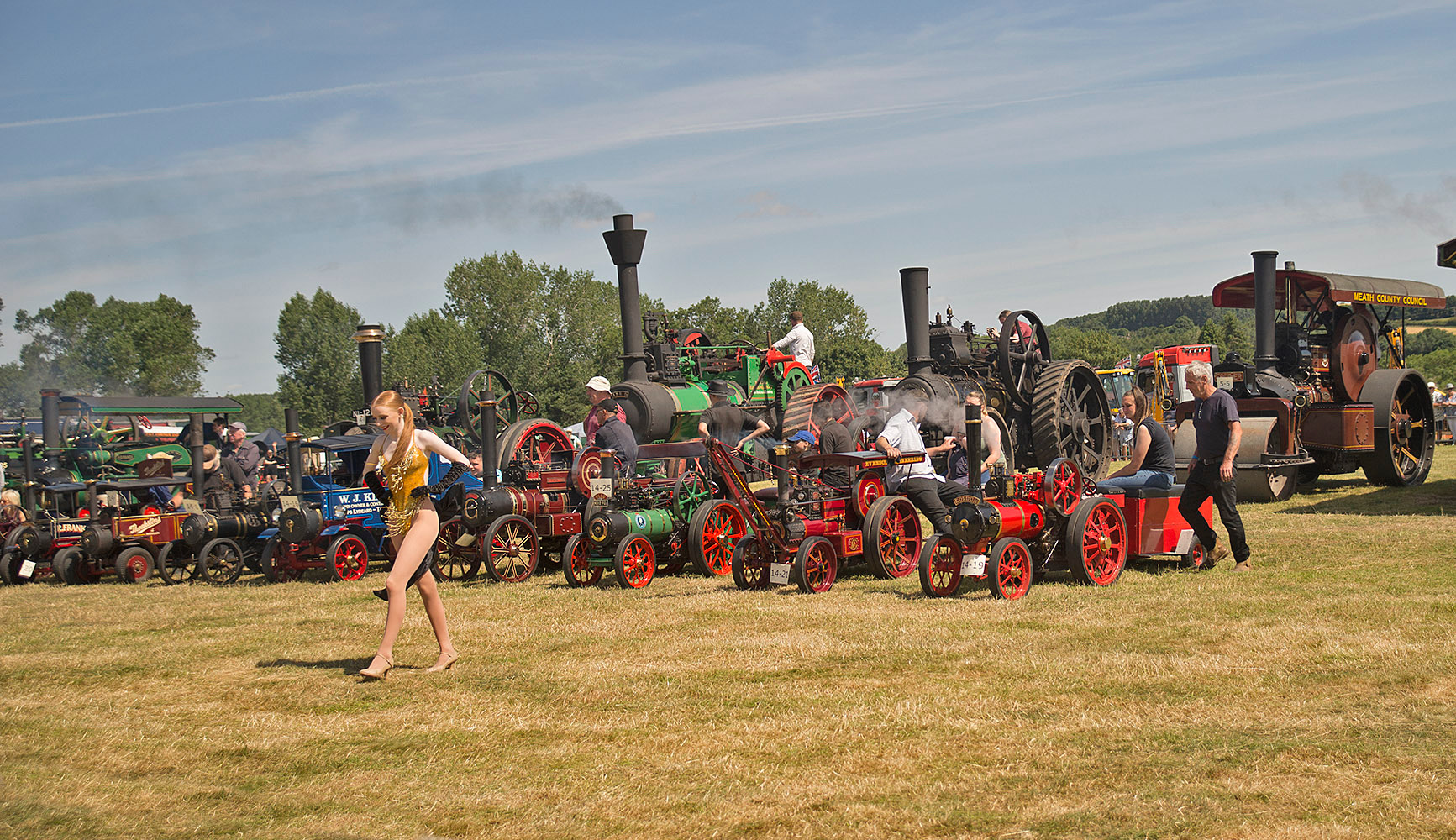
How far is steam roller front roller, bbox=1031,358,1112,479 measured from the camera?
45.9 feet

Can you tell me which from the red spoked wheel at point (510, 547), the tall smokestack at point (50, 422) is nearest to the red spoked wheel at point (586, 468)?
the red spoked wheel at point (510, 547)

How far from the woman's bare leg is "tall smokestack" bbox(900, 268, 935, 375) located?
855 centimetres

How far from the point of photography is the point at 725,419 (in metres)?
14.5

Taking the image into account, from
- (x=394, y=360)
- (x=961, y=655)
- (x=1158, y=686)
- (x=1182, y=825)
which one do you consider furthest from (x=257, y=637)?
(x=394, y=360)

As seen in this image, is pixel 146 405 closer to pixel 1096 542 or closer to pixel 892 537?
pixel 892 537

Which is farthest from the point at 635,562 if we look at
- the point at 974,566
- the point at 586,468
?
the point at 974,566

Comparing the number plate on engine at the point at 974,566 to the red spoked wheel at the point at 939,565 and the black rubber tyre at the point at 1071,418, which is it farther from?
the black rubber tyre at the point at 1071,418

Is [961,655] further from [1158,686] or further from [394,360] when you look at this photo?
[394,360]

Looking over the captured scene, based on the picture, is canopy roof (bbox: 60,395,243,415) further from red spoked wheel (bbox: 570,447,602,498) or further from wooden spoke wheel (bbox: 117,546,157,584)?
red spoked wheel (bbox: 570,447,602,498)

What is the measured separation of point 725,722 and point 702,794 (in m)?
0.89

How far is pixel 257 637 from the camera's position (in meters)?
7.39

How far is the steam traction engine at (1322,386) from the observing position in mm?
13258

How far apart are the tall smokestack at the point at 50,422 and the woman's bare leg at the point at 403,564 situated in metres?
12.6

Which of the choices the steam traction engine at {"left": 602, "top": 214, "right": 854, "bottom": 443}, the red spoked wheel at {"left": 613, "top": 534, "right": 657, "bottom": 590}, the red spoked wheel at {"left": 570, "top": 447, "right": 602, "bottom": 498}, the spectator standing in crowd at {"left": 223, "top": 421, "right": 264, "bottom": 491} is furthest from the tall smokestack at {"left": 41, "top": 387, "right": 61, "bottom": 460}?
the red spoked wheel at {"left": 613, "top": 534, "right": 657, "bottom": 590}
